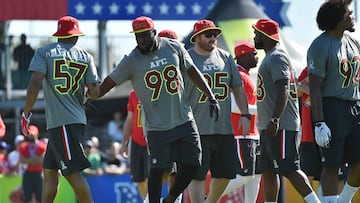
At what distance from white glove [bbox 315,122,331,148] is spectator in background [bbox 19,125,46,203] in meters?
9.76

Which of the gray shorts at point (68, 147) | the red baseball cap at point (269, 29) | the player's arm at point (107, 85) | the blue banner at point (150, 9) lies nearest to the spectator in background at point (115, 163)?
the blue banner at point (150, 9)

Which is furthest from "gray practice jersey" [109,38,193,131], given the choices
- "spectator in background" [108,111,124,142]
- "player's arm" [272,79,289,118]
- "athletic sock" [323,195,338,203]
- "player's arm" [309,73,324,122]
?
"spectator in background" [108,111,124,142]

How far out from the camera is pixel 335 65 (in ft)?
39.0

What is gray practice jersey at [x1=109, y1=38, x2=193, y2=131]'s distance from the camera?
1220cm

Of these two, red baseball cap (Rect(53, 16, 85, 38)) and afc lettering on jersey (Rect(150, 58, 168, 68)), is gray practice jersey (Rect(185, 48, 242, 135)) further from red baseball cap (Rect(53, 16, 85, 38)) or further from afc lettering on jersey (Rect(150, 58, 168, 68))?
red baseball cap (Rect(53, 16, 85, 38))

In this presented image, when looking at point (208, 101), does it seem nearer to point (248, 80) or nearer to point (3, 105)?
point (248, 80)

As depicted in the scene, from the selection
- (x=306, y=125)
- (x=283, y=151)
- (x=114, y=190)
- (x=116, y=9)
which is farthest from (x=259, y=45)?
(x=116, y=9)

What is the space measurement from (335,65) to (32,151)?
1035cm

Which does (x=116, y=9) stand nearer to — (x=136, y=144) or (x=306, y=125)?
(x=136, y=144)

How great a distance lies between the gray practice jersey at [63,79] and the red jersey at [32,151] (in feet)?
28.1

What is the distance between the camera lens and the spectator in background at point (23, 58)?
3061 centimetres

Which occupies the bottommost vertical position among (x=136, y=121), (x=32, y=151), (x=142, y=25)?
(x=32, y=151)

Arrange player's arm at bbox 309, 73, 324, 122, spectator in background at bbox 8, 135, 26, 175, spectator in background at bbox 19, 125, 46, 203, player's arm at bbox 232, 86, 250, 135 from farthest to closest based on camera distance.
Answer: spectator in background at bbox 8, 135, 26, 175 < spectator in background at bbox 19, 125, 46, 203 < player's arm at bbox 232, 86, 250, 135 < player's arm at bbox 309, 73, 324, 122

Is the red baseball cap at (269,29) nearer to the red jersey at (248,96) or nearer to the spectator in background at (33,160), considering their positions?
the red jersey at (248,96)
